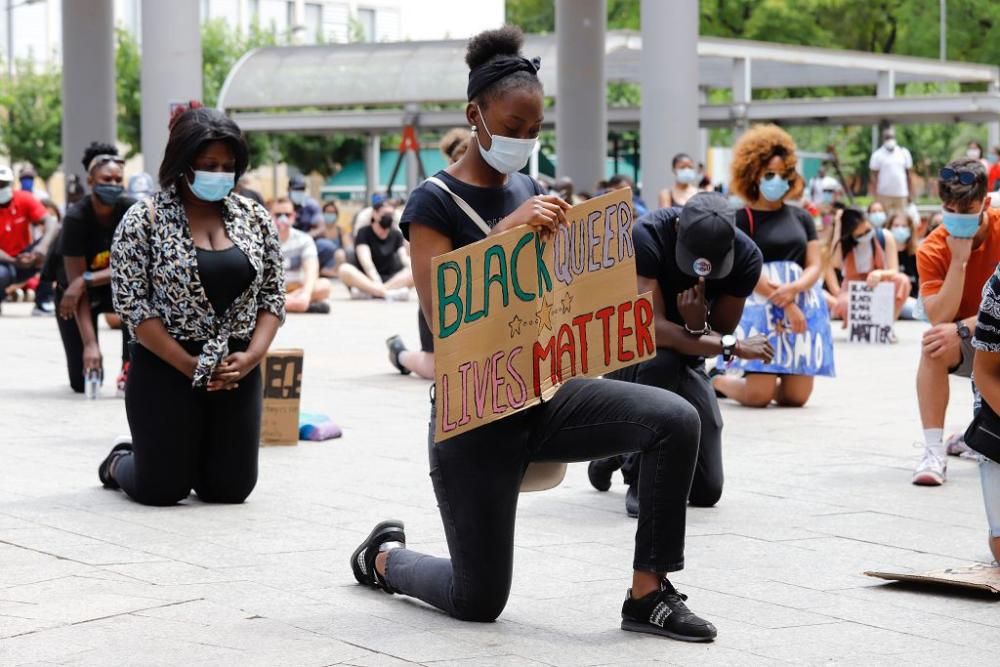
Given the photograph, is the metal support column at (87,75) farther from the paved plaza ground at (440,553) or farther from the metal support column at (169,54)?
the paved plaza ground at (440,553)

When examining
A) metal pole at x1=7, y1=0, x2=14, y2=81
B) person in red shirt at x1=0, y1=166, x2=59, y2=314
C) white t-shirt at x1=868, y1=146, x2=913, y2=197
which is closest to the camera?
person in red shirt at x1=0, y1=166, x2=59, y2=314

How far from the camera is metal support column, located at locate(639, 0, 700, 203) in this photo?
21375 mm

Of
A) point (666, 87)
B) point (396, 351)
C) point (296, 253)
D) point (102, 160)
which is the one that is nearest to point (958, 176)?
point (102, 160)

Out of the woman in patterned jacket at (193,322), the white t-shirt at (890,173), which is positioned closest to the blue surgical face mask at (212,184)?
the woman in patterned jacket at (193,322)

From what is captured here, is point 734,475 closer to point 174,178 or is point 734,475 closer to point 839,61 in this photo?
point 174,178

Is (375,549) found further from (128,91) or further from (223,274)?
(128,91)

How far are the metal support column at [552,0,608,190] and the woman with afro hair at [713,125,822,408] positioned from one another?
16597 mm

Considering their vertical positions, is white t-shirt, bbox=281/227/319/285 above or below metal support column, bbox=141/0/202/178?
below

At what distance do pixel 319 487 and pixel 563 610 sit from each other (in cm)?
286

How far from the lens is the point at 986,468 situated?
6.21 metres

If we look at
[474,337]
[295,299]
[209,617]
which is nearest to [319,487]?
[209,617]

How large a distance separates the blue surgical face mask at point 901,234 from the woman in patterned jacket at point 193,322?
14.1 meters

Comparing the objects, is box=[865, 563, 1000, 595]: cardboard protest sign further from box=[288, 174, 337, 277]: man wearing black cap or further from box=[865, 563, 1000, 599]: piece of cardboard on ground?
box=[288, 174, 337, 277]: man wearing black cap

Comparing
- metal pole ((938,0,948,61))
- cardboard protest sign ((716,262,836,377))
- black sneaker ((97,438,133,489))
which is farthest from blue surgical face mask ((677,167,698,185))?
metal pole ((938,0,948,61))
